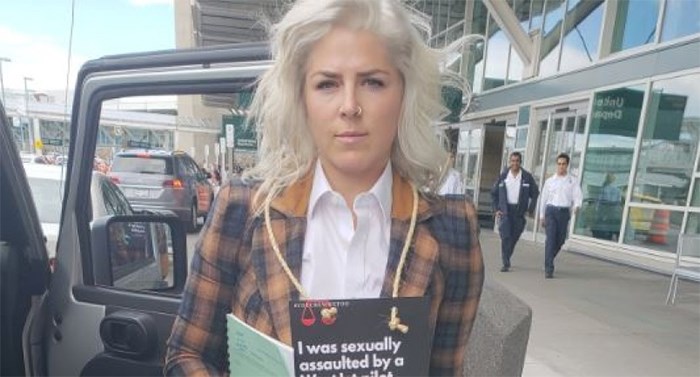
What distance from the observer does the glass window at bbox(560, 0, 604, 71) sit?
10.1m

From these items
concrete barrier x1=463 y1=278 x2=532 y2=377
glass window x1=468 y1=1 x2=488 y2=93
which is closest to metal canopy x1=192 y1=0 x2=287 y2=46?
concrete barrier x1=463 y1=278 x2=532 y2=377

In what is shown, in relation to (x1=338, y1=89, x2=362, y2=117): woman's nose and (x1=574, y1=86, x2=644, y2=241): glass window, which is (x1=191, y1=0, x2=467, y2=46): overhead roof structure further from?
(x1=338, y1=89, x2=362, y2=117): woman's nose

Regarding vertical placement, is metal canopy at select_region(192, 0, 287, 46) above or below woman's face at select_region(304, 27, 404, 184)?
above

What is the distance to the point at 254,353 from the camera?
1.06 m

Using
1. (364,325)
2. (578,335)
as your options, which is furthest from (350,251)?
(578,335)

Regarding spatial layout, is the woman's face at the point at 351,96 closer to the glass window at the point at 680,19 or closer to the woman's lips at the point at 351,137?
the woman's lips at the point at 351,137

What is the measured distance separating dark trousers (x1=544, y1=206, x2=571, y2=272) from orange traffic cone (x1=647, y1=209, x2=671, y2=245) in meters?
1.74

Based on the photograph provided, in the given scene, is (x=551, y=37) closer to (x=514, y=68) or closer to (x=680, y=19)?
(x=514, y=68)

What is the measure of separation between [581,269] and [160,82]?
311 inches

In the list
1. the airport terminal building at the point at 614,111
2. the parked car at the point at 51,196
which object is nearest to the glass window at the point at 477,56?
the airport terminal building at the point at 614,111

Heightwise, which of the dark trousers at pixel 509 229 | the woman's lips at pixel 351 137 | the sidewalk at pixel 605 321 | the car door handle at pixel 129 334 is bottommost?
the sidewalk at pixel 605 321

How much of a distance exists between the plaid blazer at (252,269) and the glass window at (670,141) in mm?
8052

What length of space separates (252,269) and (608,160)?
9.57 metres

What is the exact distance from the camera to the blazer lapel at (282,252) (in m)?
1.11
